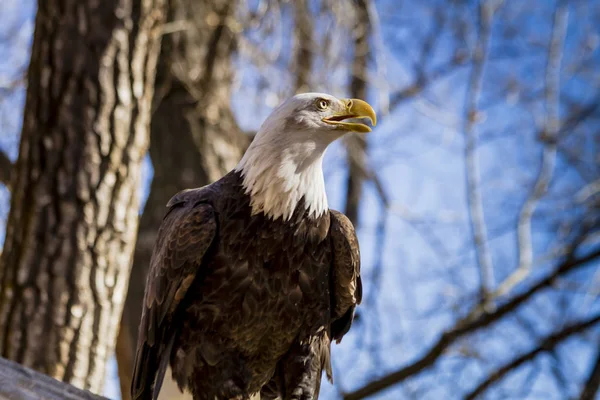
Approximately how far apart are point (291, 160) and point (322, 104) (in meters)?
0.29

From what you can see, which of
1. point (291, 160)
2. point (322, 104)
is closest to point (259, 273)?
point (291, 160)

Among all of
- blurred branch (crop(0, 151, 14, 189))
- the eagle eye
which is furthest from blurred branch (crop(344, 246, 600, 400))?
blurred branch (crop(0, 151, 14, 189))

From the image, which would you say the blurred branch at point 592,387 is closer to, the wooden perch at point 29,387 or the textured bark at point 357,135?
the wooden perch at point 29,387

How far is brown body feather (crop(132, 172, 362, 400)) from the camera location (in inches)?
132

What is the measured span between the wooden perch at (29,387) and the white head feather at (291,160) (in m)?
1.07

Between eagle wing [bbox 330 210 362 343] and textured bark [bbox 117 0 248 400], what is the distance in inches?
98.1

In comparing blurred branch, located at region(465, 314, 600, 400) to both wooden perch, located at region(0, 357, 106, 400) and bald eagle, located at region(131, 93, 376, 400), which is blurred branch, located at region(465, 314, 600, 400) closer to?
bald eagle, located at region(131, 93, 376, 400)

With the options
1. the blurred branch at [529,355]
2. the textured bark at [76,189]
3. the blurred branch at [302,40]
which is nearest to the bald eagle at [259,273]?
the textured bark at [76,189]

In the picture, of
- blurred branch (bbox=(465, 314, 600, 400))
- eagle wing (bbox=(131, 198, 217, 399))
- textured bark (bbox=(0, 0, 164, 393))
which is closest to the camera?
eagle wing (bbox=(131, 198, 217, 399))

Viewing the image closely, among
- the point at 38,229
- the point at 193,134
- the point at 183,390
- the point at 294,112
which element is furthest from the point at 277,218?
the point at 193,134

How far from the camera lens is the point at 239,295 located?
334 centimetres

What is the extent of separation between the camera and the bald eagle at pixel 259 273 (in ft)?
11.0

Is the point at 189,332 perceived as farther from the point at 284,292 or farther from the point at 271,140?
the point at 271,140

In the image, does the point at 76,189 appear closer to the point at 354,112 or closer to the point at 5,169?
the point at 354,112
